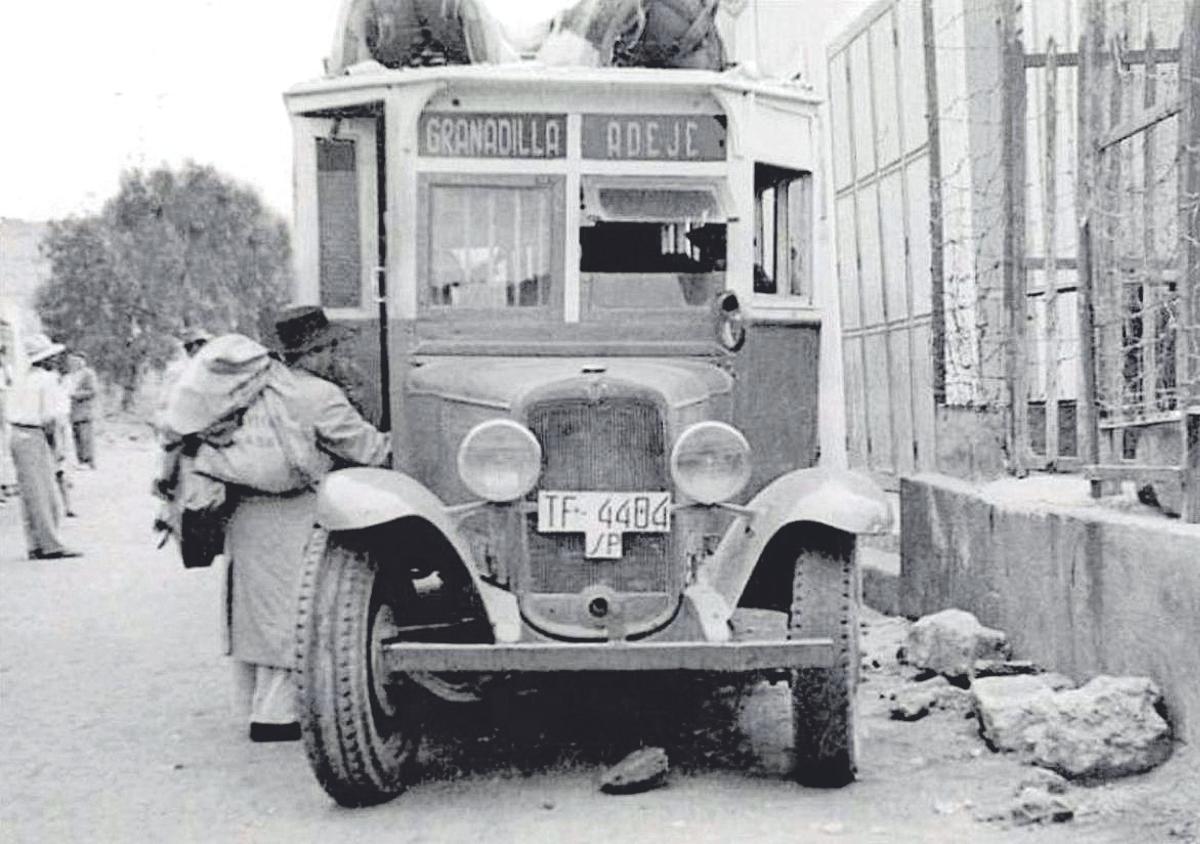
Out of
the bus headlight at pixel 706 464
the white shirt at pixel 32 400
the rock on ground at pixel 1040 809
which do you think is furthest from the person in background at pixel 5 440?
the rock on ground at pixel 1040 809

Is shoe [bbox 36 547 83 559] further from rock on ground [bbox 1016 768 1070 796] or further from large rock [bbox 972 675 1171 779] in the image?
rock on ground [bbox 1016 768 1070 796]

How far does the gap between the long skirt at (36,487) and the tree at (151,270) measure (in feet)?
101

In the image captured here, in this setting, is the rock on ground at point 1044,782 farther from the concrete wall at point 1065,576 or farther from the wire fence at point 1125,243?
the wire fence at point 1125,243

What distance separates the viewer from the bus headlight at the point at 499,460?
6004 mm

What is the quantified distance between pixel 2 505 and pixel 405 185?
1744 cm

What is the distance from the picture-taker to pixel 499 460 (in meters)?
6.01

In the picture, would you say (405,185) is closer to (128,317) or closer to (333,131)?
(333,131)

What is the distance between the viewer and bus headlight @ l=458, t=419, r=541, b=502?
19.7 ft

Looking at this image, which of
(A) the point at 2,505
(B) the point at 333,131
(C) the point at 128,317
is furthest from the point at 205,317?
(B) the point at 333,131

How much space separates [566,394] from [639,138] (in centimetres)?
134

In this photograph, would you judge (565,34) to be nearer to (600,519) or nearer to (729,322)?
(729,322)

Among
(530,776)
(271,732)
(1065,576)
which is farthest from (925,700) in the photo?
(271,732)

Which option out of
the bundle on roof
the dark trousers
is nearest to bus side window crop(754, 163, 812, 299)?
the bundle on roof

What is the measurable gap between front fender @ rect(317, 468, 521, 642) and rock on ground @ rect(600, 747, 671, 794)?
0.54 meters
